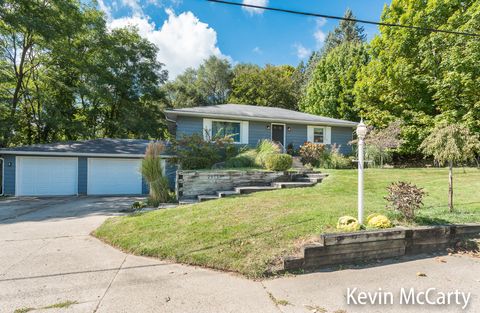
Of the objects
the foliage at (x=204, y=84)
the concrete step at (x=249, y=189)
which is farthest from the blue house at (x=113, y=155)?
the foliage at (x=204, y=84)

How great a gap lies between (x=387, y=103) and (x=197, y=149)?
45.9 ft

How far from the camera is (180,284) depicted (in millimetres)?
3291

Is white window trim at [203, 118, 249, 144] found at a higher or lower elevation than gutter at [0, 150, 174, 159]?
higher

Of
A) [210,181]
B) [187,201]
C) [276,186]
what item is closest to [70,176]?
[187,201]

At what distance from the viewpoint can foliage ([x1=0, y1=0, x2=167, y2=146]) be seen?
16.1 meters

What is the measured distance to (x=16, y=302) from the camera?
2.91 metres

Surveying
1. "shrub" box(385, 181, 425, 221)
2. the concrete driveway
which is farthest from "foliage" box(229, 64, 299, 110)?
the concrete driveway

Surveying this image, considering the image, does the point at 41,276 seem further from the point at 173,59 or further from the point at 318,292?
the point at 173,59

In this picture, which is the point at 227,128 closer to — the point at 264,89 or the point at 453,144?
the point at 453,144

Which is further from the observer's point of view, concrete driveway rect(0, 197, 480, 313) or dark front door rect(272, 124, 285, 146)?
dark front door rect(272, 124, 285, 146)

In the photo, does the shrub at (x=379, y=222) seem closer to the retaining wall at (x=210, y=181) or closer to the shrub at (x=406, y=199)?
the shrub at (x=406, y=199)

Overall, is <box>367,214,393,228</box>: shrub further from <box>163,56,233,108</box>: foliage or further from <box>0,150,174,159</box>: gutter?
<box>163,56,233,108</box>: foliage

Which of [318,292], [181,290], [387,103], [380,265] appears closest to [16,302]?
[181,290]

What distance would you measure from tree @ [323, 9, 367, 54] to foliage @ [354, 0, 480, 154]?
46.8 feet
